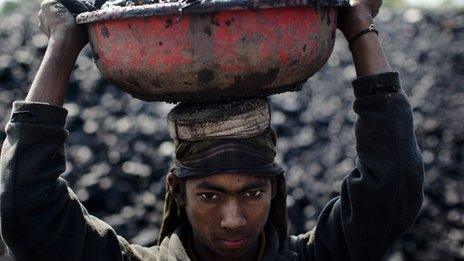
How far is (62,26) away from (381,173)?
108 centimetres

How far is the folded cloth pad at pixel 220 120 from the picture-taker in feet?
8.44

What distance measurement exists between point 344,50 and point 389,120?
749 cm

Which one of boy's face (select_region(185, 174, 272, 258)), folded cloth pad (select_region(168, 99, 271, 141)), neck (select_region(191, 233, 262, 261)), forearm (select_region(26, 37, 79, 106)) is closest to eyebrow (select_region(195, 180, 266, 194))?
boy's face (select_region(185, 174, 272, 258))

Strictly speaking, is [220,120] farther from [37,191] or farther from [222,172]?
[37,191]

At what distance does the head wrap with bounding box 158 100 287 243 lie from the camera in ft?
8.49

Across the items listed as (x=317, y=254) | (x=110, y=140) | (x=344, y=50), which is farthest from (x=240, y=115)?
(x=344, y=50)

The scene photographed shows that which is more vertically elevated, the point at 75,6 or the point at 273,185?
the point at 75,6

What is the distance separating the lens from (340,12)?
271 cm

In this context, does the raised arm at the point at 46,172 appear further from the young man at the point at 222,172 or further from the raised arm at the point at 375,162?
the raised arm at the point at 375,162

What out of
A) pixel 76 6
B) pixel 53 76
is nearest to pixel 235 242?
pixel 53 76

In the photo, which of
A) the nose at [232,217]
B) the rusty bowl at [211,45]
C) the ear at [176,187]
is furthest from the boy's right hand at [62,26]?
the nose at [232,217]

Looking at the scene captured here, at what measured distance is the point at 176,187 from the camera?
284 centimetres

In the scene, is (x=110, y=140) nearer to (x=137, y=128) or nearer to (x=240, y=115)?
(x=137, y=128)

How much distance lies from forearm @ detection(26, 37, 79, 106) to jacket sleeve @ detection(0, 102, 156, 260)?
0.06 meters
